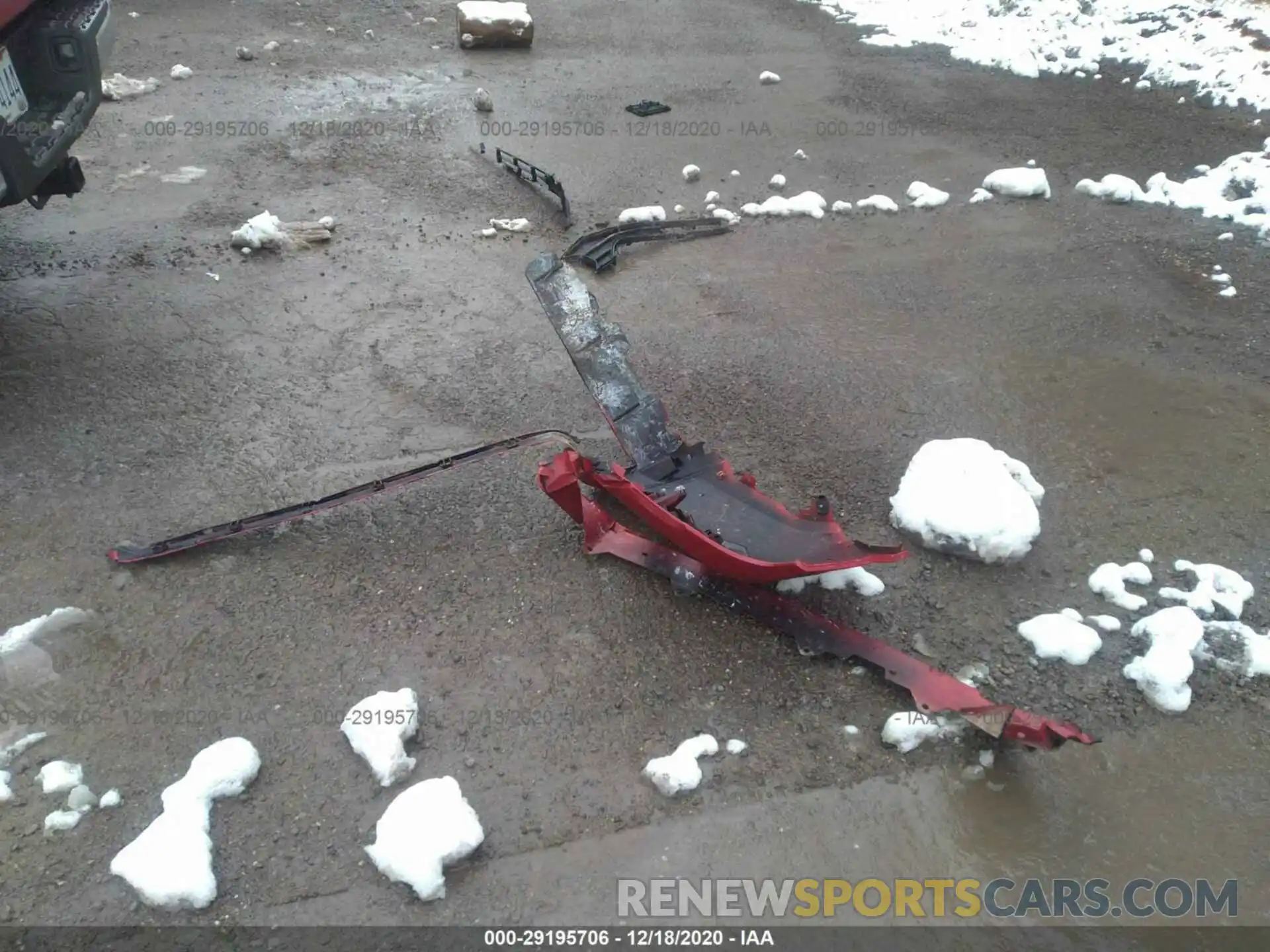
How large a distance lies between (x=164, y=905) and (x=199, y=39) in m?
9.24

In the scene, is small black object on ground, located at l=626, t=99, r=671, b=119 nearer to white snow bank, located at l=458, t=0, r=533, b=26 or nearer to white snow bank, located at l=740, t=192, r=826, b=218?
white snow bank, located at l=458, t=0, r=533, b=26

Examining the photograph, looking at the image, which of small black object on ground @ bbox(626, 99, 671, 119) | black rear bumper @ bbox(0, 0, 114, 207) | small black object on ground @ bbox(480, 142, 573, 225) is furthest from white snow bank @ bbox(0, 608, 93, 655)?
small black object on ground @ bbox(626, 99, 671, 119)

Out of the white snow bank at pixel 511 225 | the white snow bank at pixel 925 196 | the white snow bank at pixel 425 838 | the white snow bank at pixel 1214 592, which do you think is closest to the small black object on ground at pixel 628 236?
the white snow bank at pixel 511 225

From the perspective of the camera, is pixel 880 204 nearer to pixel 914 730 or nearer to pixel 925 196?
pixel 925 196

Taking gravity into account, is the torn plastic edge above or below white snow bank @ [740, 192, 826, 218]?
below

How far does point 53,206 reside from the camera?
19.1 ft

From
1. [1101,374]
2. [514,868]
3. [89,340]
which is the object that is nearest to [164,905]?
[514,868]

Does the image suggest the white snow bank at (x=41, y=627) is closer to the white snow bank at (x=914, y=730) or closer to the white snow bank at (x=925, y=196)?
the white snow bank at (x=914, y=730)

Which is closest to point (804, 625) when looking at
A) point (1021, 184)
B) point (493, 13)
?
point (1021, 184)

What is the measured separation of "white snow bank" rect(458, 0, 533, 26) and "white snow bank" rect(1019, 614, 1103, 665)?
331 inches

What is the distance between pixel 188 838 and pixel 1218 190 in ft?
23.5

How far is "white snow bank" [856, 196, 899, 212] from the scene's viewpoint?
19.9 ft

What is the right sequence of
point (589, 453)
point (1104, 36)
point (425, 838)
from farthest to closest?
point (1104, 36) → point (589, 453) → point (425, 838)

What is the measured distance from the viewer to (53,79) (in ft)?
13.9
